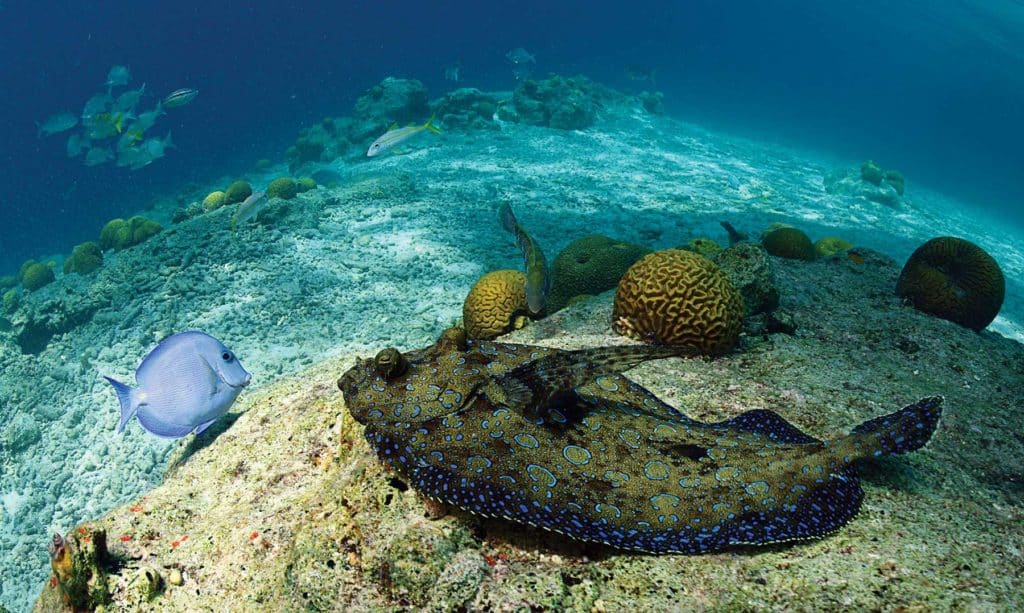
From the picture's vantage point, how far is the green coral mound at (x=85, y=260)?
41.2ft

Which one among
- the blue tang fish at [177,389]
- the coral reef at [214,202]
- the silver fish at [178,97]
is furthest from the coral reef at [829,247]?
the silver fish at [178,97]

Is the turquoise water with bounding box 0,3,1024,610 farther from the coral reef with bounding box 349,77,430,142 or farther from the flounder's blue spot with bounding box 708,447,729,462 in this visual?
the flounder's blue spot with bounding box 708,447,729,462

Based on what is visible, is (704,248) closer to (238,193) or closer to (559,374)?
(559,374)

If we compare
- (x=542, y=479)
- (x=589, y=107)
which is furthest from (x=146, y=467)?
(x=589, y=107)

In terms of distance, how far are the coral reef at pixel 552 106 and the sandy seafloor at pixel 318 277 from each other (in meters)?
5.90

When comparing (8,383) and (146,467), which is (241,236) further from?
(146,467)

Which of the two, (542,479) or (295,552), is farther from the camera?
(295,552)

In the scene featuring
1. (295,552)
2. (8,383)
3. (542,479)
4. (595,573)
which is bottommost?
(8,383)

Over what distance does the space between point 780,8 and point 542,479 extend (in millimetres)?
144257

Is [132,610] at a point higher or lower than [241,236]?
higher

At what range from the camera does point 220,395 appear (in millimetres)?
4164

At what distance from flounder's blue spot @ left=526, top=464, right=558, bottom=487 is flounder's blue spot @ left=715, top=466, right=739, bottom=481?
877mm

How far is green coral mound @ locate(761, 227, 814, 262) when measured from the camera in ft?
28.8

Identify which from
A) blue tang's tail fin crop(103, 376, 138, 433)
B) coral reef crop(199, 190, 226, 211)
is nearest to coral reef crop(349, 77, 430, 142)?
coral reef crop(199, 190, 226, 211)
